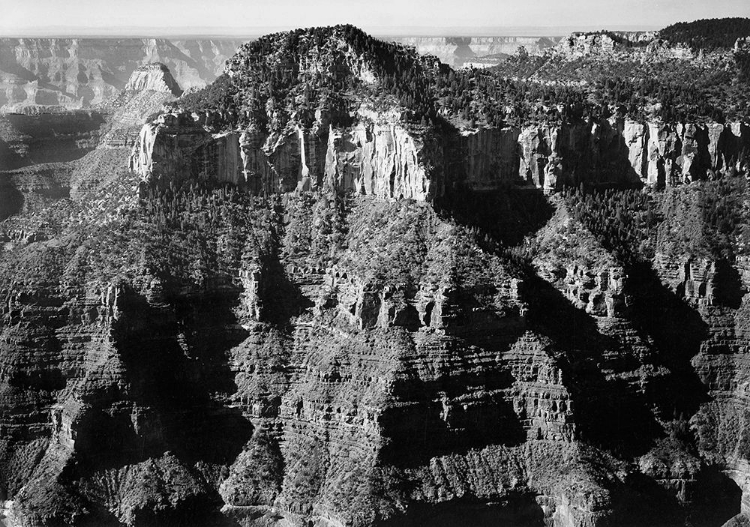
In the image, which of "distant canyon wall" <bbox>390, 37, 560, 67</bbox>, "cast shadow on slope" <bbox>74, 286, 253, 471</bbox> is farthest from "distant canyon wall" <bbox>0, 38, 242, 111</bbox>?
"cast shadow on slope" <bbox>74, 286, 253, 471</bbox>

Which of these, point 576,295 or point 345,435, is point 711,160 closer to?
point 576,295

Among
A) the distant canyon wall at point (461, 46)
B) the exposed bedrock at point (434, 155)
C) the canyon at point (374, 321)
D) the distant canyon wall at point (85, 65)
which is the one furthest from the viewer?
the distant canyon wall at point (85, 65)

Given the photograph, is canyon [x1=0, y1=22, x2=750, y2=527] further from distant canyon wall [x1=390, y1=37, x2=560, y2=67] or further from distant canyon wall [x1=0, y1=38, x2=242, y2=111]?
distant canyon wall [x1=0, y1=38, x2=242, y2=111]

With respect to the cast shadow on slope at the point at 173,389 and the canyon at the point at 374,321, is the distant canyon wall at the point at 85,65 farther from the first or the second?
the cast shadow on slope at the point at 173,389

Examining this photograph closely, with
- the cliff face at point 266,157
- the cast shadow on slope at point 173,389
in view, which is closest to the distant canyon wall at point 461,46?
the cliff face at point 266,157

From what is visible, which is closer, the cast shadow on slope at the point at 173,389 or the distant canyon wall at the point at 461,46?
the cast shadow on slope at the point at 173,389

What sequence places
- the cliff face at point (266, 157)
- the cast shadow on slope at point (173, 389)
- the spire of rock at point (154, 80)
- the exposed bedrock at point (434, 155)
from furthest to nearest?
the spire of rock at point (154, 80) → the cliff face at point (266, 157) → the exposed bedrock at point (434, 155) → the cast shadow on slope at point (173, 389)

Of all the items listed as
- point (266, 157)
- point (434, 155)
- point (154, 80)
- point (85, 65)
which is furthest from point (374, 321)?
point (85, 65)
